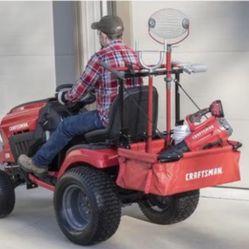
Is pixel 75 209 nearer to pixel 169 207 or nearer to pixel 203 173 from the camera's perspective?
pixel 169 207

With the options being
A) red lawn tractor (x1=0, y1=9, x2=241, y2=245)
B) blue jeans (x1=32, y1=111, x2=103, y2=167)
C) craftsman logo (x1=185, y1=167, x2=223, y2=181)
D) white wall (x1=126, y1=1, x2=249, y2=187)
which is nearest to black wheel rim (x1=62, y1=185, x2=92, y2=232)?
red lawn tractor (x1=0, y1=9, x2=241, y2=245)

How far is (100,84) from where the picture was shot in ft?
17.0

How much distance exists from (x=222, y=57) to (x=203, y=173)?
195 centimetres

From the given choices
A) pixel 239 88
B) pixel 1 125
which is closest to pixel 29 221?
pixel 1 125

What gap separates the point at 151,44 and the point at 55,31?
4.32 feet

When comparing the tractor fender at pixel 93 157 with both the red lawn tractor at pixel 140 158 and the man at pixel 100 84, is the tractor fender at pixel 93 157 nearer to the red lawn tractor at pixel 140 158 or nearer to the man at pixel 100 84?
the red lawn tractor at pixel 140 158

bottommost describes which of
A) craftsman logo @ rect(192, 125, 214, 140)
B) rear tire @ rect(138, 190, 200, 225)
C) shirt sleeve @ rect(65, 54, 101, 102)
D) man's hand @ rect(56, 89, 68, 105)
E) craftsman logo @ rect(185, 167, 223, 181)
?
rear tire @ rect(138, 190, 200, 225)

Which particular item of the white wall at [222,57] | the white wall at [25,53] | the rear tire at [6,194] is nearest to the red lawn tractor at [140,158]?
the rear tire at [6,194]

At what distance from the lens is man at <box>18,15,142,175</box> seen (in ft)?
16.8

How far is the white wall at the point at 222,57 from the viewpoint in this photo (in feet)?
20.6

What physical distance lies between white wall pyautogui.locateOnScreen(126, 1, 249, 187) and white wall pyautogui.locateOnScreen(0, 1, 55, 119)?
1.60 meters

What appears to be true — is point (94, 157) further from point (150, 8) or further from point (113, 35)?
point (150, 8)

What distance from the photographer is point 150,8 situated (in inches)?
264

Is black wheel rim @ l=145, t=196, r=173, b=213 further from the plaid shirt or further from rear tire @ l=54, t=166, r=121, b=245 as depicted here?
the plaid shirt
